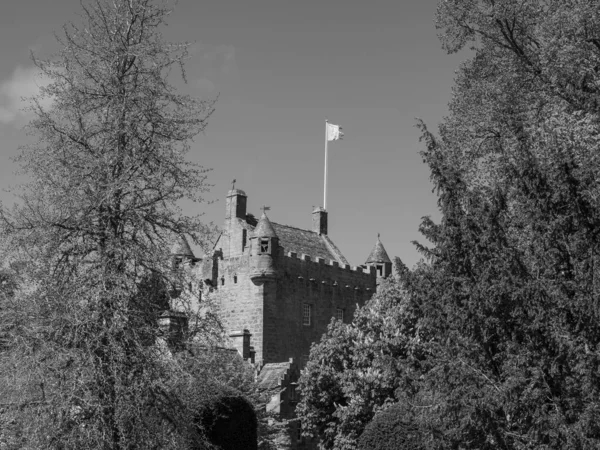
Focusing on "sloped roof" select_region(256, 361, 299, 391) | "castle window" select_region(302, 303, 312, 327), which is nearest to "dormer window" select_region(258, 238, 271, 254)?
"castle window" select_region(302, 303, 312, 327)

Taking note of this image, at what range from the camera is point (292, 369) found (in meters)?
42.3

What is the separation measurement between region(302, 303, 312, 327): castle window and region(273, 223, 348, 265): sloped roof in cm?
314

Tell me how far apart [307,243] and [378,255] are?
4.93 meters

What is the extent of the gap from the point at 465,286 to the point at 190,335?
5331mm

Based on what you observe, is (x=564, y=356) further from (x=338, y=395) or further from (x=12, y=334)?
(x=338, y=395)

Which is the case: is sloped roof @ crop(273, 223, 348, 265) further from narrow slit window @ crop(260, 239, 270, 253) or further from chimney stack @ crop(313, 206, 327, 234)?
narrow slit window @ crop(260, 239, 270, 253)

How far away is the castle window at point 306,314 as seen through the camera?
52.8m

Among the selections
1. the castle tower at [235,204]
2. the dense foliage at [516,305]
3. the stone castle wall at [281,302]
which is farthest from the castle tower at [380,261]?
the dense foliage at [516,305]

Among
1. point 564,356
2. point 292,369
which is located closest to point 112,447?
point 564,356

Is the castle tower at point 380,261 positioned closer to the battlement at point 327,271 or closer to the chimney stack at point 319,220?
the battlement at point 327,271

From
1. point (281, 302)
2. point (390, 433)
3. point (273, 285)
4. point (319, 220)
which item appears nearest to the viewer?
point (390, 433)

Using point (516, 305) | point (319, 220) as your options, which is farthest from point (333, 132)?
point (516, 305)

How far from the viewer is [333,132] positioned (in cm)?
5812

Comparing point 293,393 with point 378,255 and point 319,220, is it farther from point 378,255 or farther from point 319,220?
point 319,220
